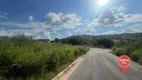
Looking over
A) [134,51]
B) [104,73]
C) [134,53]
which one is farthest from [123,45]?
[104,73]

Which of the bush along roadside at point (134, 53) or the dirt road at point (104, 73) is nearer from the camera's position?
the dirt road at point (104, 73)

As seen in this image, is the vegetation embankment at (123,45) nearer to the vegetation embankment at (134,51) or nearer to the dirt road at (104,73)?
the vegetation embankment at (134,51)

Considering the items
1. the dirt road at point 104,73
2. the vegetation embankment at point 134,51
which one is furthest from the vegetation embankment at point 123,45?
the dirt road at point 104,73

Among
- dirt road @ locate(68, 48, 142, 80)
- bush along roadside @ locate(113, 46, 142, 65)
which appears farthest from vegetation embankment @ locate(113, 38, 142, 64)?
dirt road @ locate(68, 48, 142, 80)

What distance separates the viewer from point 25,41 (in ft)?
63.4

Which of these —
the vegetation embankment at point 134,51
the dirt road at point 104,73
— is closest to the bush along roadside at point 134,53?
the vegetation embankment at point 134,51

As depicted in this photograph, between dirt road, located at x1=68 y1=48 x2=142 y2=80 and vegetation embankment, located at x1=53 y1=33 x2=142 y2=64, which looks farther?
vegetation embankment, located at x1=53 y1=33 x2=142 y2=64

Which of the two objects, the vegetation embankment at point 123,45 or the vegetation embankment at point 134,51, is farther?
the vegetation embankment at point 123,45

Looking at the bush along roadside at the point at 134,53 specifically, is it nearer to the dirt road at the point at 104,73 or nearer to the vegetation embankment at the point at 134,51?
the vegetation embankment at the point at 134,51

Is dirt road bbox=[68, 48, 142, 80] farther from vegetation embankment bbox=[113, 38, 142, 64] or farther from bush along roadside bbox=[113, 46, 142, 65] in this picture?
vegetation embankment bbox=[113, 38, 142, 64]

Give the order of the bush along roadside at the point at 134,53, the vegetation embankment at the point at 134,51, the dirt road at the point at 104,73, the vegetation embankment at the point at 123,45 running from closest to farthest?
1. the dirt road at the point at 104,73
2. the bush along roadside at the point at 134,53
3. the vegetation embankment at the point at 134,51
4. the vegetation embankment at the point at 123,45

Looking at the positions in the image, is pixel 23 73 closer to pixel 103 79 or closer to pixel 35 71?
pixel 35 71

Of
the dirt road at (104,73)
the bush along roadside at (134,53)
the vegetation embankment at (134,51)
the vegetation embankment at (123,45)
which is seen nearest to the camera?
the dirt road at (104,73)

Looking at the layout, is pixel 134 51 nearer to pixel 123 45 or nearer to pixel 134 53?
pixel 134 53
